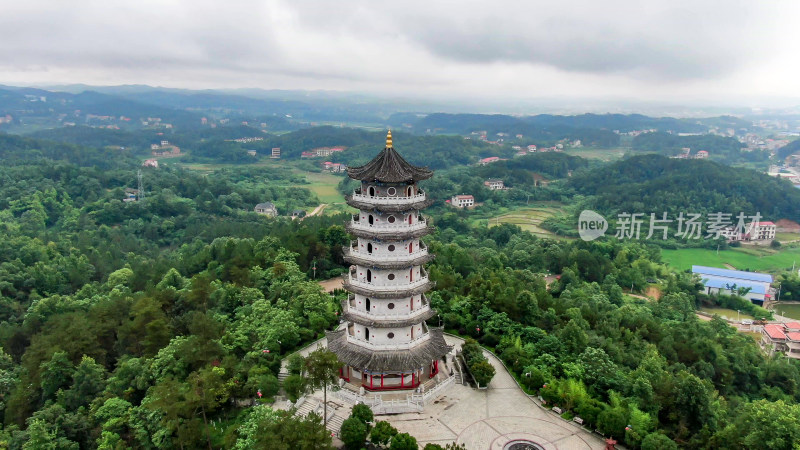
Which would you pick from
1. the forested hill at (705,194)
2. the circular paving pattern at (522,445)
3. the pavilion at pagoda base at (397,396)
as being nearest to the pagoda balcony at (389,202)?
the pavilion at pagoda base at (397,396)

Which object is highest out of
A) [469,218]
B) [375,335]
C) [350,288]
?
[350,288]

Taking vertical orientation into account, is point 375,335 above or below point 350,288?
below

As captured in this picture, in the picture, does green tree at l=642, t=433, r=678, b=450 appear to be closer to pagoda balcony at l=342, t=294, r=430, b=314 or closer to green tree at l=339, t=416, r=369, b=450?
pagoda balcony at l=342, t=294, r=430, b=314

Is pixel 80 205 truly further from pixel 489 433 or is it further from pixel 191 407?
pixel 489 433

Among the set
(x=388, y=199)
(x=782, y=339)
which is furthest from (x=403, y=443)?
(x=782, y=339)

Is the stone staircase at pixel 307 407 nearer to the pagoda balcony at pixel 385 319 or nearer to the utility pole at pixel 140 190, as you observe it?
the pagoda balcony at pixel 385 319

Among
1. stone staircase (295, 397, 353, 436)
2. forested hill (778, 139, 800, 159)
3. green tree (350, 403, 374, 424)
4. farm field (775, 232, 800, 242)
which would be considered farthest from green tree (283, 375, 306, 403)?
forested hill (778, 139, 800, 159)

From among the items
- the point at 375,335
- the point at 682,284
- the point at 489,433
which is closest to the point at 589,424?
the point at 489,433
